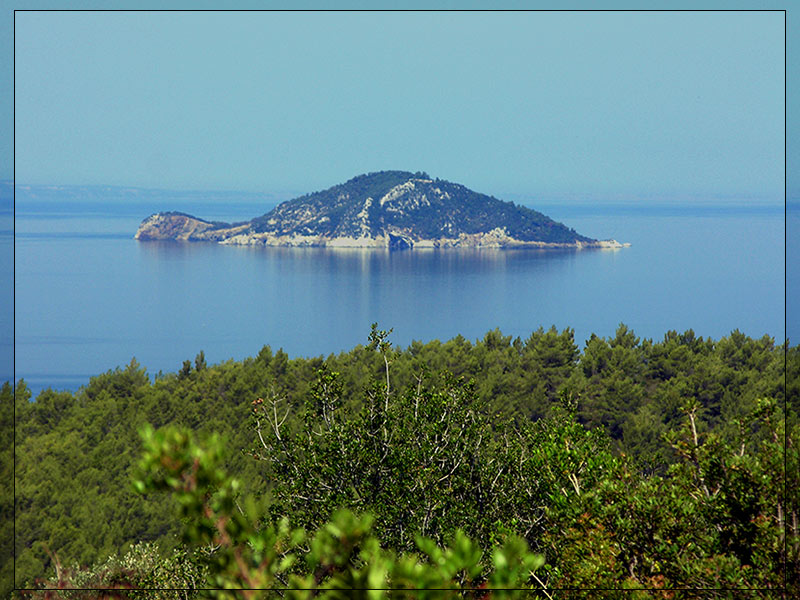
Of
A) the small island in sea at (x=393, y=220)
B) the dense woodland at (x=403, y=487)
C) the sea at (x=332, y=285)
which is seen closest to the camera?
the dense woodland at (x=403, y=487)

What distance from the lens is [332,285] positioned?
215ft

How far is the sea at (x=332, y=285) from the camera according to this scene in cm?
5031

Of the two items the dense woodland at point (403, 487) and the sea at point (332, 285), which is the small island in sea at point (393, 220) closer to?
the sea at point (332, 285)

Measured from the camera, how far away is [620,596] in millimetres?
3664

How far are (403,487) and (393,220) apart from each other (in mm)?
74910

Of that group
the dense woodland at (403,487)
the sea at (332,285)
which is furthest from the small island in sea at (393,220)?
the dense woodland at (403,487)

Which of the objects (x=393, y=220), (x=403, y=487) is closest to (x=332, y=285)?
(x=393, y=220)

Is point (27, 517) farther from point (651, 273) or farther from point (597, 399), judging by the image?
point (651, 273)

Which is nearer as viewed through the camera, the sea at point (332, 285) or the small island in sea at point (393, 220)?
the sea at point (332, 285)

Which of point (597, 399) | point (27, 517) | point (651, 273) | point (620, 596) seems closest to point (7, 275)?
point (620, 596)

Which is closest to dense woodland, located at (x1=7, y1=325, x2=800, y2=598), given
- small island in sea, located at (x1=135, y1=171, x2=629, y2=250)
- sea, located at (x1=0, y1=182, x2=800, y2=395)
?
sea, located at (x1=0, y1=182, x2=800, y2=395)

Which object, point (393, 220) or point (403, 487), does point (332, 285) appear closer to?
point (393, 220)

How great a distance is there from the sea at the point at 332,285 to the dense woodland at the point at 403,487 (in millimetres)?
22548

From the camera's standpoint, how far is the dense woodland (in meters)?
1.57
